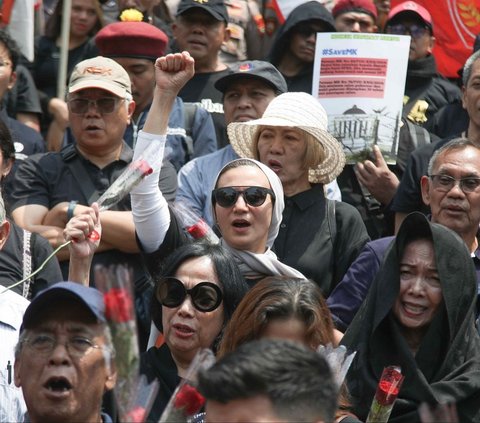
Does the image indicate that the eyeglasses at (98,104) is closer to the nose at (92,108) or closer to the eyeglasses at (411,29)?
the nose at (92,108)

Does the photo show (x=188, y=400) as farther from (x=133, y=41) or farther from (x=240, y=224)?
(x=133, y=41)

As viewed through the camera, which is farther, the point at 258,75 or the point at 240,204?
the point at 258,75

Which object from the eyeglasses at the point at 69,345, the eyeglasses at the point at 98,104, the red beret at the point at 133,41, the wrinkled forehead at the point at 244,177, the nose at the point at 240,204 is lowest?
the eyeglasses at the point at 69,345

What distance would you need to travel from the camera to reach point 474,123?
795 cm

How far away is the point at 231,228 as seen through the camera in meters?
6.67

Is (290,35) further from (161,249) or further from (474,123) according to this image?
(161,249)

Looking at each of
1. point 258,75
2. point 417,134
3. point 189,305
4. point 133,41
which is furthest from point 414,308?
point 133,41

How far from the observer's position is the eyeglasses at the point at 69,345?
4.75m

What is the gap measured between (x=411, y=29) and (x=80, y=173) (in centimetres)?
296

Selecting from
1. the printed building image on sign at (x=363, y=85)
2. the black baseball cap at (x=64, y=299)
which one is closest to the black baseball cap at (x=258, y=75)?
the printed building image on sign at (x=363, y=85)

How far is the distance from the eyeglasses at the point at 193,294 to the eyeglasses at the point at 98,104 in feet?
6.50

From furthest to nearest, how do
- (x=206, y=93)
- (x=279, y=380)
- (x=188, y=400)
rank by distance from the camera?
(x=206, y=93), (x=188, y=400), (x=279, y=380)

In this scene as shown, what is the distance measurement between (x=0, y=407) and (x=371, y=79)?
12.2ft

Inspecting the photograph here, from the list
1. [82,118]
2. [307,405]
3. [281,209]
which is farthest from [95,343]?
Result: [82,118]
